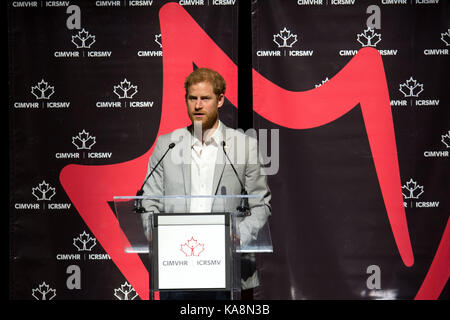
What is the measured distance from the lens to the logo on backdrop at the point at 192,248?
215cm

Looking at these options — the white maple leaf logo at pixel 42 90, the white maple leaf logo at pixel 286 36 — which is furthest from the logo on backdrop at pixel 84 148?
the white maple leaf logo at pixel 286 36

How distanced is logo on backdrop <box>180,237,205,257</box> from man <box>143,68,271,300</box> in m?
0.50

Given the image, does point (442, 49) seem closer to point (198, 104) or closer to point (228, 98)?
point (228, 98)

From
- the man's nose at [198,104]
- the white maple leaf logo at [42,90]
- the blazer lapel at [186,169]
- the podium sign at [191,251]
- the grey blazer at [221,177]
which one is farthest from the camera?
the white maple leaf logo at [42,90]

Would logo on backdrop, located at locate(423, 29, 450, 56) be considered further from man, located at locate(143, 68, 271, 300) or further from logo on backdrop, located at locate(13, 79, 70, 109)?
logo on backdrop, located at locate(13, 79, 70, 109)

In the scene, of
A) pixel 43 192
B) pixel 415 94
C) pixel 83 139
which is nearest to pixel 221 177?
pixel 83 139

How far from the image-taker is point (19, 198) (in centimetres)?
418

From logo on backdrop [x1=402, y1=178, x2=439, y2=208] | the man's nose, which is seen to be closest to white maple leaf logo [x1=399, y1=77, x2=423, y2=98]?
logo on backdrop [x1=402, y1=178, x2=439, y2=208]

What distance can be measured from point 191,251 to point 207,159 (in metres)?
0.91

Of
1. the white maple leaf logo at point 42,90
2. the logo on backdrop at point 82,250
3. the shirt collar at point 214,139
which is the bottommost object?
the logo on backdrop at point 82,250

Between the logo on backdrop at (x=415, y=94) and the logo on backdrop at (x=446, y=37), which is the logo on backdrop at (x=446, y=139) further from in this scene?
the logo on backdrop at (x=446, y=37)

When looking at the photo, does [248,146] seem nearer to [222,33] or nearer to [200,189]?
[200,189]

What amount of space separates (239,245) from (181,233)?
26 centimetres
